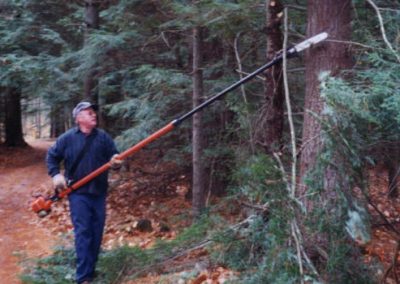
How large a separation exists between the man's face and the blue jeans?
0.80 m

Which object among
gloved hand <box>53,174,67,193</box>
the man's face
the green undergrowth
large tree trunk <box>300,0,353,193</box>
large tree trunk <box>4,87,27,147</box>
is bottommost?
large tree trunk <box>4,87,27,147</box>

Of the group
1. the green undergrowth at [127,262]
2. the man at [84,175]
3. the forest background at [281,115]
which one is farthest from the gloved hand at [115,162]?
the forest background at [281,115]

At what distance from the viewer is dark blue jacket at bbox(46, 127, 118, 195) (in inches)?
207

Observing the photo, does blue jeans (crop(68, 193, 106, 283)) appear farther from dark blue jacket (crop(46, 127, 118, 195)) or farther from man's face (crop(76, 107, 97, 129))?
man's face (crop(76, 107, 97, 129))

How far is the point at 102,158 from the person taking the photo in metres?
5.37

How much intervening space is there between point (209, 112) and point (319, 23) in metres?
3.81

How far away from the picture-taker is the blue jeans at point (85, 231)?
514cm

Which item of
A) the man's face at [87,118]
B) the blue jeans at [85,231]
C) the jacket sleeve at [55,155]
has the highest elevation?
the man's face at [87,118]

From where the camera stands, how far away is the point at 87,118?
5254mm

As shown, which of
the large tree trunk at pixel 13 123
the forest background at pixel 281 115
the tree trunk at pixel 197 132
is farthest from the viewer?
the large tree trunk at pixel 13 123

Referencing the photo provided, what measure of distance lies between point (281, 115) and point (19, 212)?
7.23 metres

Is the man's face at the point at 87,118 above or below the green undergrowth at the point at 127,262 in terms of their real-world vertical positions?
above

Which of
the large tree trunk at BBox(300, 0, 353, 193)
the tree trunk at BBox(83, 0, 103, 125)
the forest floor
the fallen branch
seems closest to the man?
the fallen branch

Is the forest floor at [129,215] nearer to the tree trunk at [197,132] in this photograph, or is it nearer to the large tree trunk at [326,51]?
the tree trunk at [197,132]
